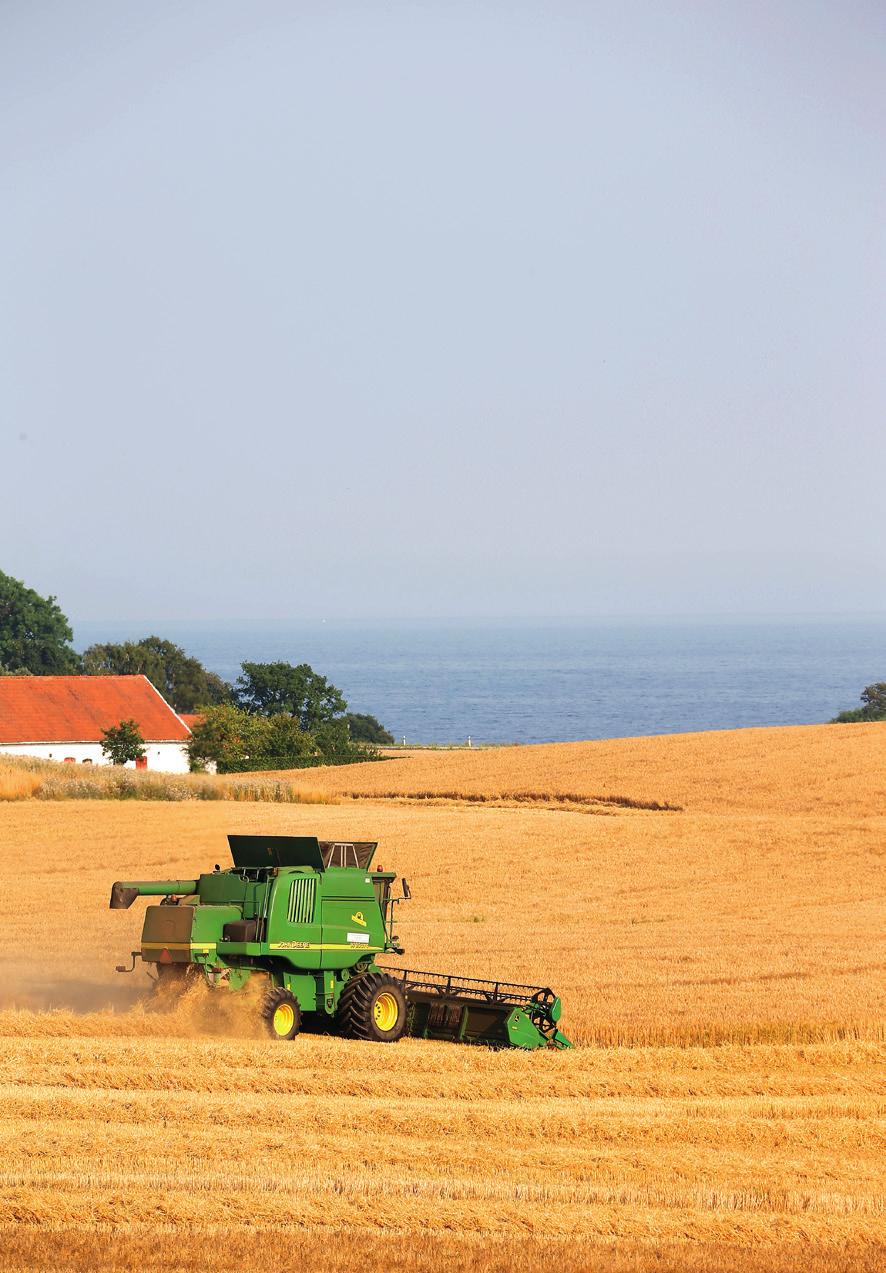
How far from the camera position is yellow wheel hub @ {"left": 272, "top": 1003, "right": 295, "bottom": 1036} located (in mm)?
16469

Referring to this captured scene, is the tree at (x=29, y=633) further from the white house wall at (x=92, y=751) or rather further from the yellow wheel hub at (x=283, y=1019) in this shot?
the yellow wheel hub at (x=283, y=1019)

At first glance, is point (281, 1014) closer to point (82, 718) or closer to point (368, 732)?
point (82, 718)

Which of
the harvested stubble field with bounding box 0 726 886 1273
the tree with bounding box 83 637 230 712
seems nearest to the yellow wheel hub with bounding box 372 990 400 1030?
the harvested stubble field with bounding box 0 726 886 1273

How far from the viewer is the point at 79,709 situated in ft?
249

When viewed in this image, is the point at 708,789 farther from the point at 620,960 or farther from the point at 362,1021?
the point at 362,1021

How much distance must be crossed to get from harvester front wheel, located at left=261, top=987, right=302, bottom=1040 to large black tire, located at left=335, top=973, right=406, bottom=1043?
66 cm

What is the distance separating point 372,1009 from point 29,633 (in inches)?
4123

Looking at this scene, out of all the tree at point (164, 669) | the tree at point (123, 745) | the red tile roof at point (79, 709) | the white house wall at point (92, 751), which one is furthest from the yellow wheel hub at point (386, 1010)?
the tree at point (164, 669)

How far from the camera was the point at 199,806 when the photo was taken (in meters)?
41.8

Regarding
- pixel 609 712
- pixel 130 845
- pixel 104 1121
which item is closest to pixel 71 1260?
pixel 104 1121

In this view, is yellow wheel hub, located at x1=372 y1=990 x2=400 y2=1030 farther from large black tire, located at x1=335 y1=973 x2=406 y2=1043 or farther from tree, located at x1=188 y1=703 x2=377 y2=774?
tree, located at x1=188 y1=703 x2=377 y2=774

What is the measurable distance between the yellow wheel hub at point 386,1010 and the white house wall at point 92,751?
5548cm

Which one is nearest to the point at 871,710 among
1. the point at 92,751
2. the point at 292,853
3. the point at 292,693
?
the point at 292,693

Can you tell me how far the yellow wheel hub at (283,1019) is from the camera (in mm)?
16469
